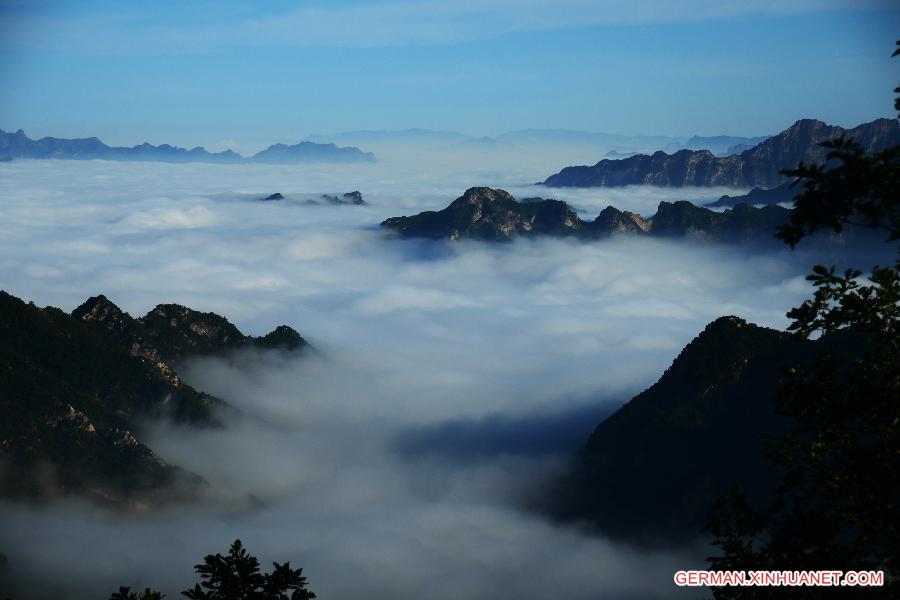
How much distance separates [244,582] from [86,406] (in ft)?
404

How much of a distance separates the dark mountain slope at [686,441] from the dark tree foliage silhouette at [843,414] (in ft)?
353

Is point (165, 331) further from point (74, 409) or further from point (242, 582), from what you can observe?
point (242, 582)

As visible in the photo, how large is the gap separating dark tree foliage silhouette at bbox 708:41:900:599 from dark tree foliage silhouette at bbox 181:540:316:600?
928 cm

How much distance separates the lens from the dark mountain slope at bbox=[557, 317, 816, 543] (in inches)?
4870

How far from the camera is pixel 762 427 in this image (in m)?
125

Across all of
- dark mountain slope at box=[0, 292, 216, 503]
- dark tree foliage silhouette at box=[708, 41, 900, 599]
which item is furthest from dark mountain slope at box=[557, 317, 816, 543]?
dark tree foliage silhouette at box=[708, 41, 900, 599]

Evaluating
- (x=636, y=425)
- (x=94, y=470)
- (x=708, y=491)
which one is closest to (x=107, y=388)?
(x=94, y=470)

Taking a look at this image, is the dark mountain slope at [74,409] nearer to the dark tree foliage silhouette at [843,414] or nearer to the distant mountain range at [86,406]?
the distant mountain range at [86,406]

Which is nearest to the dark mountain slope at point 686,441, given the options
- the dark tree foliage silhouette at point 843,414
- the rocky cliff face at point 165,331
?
the rocky cliff face at point 165,331

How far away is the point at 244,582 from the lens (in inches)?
763

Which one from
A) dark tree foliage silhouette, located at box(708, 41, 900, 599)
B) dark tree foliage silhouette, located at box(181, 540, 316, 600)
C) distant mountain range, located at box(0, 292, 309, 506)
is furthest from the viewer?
distant mountain range, located at box(0, 292, 309, 506)

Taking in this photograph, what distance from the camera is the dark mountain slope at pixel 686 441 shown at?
123688 mm

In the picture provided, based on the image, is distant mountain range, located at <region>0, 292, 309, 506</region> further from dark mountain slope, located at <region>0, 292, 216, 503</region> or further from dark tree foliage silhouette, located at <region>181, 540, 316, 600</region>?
dark tree foliage silhouette, located at <region>181, 540, 316, 600</region>

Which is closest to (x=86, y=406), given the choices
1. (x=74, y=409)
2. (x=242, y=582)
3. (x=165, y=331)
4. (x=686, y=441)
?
(x=74, y=409)
